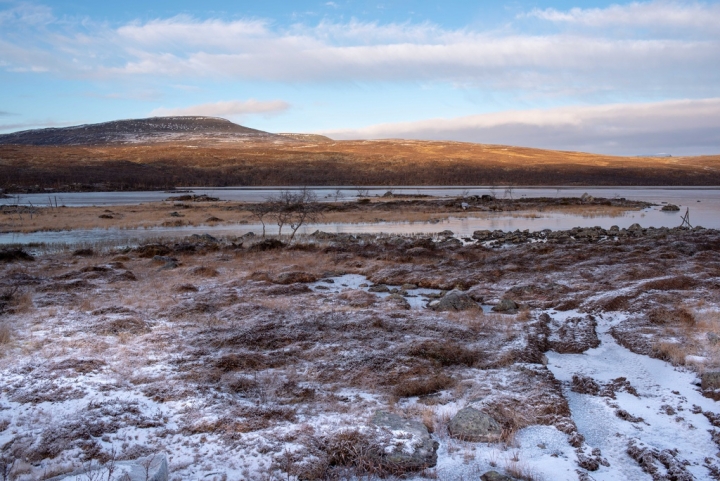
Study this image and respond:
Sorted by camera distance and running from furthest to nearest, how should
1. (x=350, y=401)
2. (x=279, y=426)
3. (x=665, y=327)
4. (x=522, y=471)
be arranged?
(x=665, y=327) < (x=350, y=401) < (x=279, y=426) < (x=522, y=471)

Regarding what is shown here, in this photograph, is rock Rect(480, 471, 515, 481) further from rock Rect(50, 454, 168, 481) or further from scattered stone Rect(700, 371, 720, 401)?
scattered stone Rect(700, 371, 720, 401)

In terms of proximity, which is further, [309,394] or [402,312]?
[402,312]

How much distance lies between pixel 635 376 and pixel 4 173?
335 feet

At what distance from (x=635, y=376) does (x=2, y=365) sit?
10.4 metres

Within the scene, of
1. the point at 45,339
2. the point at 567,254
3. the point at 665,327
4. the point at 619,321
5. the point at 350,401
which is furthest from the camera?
the point at 567,254

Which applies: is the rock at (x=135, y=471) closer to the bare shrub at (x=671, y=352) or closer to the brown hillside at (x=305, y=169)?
the bare shrub at (x=671, y=352)

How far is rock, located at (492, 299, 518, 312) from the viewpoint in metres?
13.0

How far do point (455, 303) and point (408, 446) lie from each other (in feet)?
23.1

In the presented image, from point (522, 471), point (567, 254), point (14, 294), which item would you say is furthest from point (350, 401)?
point (567, 254)

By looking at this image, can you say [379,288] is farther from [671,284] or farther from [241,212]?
[241,212]

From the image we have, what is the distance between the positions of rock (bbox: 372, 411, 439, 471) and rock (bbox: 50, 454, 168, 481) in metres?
2.35

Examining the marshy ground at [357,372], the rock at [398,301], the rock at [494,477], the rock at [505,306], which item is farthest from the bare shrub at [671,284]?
the rock at [494,477]

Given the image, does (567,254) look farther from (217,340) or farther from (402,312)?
(217,340)

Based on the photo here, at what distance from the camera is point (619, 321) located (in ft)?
38.7
